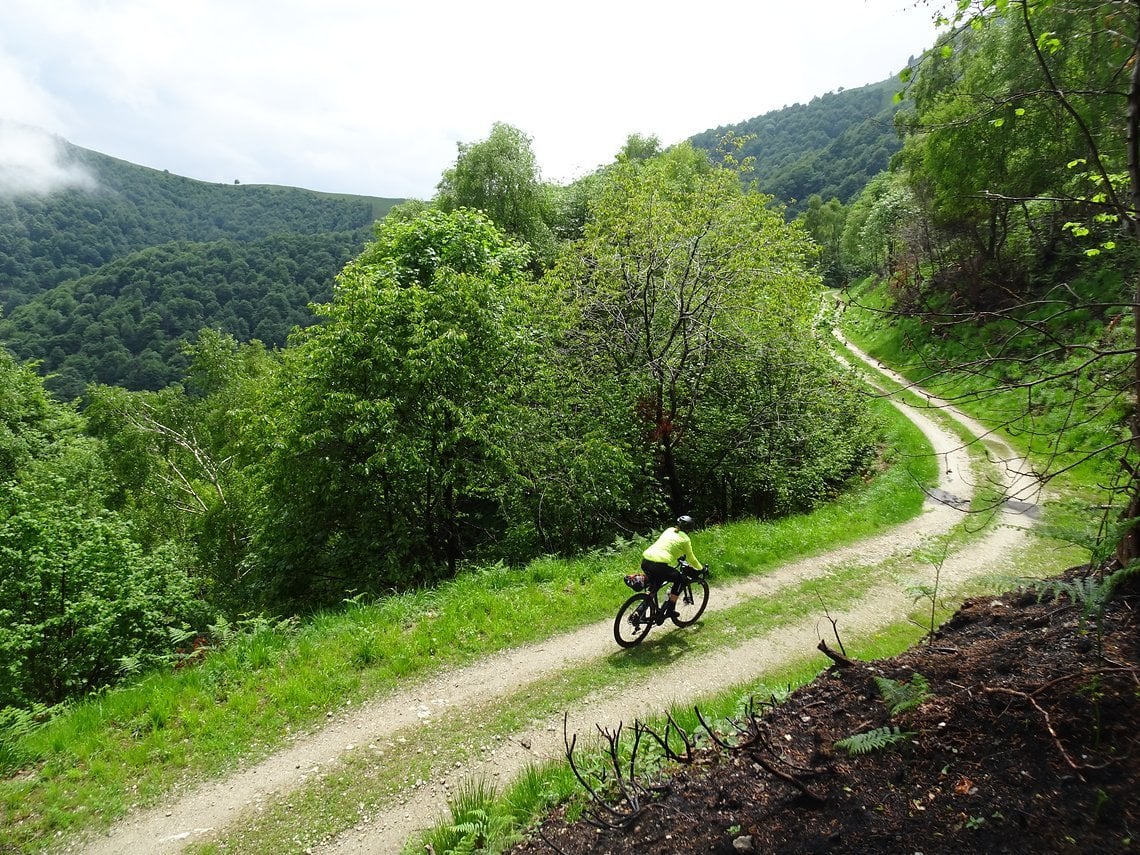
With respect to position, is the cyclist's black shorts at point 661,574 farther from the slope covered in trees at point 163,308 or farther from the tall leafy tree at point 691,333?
the slope covered in trees at point 163,308

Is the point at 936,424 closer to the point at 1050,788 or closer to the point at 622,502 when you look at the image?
the point at 622,502

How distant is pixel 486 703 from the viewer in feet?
24.5

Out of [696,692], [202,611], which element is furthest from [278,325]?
[696,692]

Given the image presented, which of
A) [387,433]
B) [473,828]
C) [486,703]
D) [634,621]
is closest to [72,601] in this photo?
[387,433]

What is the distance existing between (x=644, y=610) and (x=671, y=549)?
1011 millimetres

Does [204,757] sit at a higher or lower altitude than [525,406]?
lower

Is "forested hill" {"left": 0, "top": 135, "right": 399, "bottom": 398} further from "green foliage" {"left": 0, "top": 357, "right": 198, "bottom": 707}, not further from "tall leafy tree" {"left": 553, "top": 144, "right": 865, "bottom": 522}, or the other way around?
"green foliage" {"left": 0, "top": 357, "right": 198, "bottom": 707}

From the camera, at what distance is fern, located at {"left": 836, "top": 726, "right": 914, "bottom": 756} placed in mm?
3871

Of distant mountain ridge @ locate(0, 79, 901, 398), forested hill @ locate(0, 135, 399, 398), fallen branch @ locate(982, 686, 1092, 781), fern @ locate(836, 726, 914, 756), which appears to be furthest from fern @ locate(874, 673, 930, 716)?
distant mountain ridge @ locate(0, 79, 901, 398)

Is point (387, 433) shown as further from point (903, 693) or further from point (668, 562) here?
point (903, 693)

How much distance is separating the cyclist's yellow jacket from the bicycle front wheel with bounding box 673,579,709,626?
0.53 m

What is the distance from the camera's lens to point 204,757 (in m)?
6.62

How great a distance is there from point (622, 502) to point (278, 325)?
15047 centimetres

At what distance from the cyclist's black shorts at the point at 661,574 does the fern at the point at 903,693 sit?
402 centimetres
